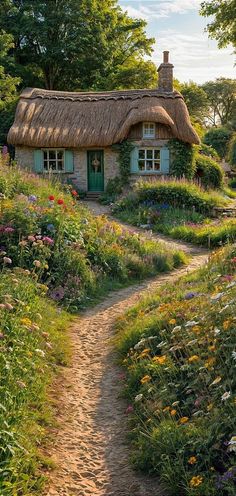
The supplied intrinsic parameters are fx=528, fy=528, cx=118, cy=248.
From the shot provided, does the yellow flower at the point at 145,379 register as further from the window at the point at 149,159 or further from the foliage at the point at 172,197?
the window at the point at 149,159

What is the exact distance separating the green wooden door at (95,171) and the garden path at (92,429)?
15456mm

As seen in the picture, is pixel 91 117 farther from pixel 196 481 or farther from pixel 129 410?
pixel 196 481

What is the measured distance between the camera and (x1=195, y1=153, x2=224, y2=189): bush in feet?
75.6

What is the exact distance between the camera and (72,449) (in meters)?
4.55

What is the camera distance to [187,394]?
4727 mm

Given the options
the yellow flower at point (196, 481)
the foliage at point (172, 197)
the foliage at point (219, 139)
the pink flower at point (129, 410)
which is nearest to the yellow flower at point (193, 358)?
the pink flower at point (129, 410)

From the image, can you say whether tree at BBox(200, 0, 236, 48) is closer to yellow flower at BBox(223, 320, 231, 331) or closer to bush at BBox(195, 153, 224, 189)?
bush at BBox(195, 153, 224, 189)

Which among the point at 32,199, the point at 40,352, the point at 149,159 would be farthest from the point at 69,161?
the point at 40,352

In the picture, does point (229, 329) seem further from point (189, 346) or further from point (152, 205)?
→ point (152, 205)

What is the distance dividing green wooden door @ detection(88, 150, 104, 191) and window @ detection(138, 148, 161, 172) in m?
1.70

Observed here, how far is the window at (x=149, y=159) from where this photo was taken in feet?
72.4

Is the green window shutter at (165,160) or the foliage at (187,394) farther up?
the green window shutter at (165,160)

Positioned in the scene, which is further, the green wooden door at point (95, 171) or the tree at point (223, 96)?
the tree at point (223, 96)

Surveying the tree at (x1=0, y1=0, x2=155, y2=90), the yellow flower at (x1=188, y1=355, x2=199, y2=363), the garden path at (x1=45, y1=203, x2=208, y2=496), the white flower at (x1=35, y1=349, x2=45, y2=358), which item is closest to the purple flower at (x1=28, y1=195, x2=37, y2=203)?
the garden path at (x1=45, y1=203, x2=208, y2=496)
